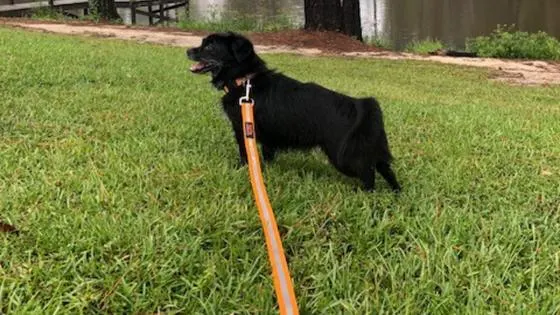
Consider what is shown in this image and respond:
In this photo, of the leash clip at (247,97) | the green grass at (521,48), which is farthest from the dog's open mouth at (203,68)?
the green grass at (521,48)

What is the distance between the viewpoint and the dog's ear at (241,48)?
138 inches

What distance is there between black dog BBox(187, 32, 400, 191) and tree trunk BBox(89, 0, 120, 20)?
1661 centimetres

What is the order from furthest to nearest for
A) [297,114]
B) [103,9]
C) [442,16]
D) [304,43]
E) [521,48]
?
1. [442,16]
2. [103,9]
3. [521,48]
4. [304,43]
5. [297,114]

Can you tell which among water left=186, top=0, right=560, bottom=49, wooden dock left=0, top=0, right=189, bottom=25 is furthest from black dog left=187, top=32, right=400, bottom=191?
wooden dock left=0, top=0, right=189, bottom=25

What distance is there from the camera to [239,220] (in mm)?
2609

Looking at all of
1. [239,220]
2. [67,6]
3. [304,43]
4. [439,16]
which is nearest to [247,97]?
[239,220]

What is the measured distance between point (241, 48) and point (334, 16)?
12.3m

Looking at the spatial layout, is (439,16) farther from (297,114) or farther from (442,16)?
(297,114)

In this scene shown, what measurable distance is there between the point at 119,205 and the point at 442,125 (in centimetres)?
350

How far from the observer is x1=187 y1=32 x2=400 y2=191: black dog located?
10.0 feet

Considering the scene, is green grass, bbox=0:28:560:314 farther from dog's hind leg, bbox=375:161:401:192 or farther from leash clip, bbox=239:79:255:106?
leash clip, bbox=239:79:255:106

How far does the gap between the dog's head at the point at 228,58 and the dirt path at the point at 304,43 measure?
9.18 metres

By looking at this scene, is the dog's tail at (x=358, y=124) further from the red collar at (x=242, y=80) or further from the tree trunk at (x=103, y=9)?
the tree trunk at (x=103, y=9)

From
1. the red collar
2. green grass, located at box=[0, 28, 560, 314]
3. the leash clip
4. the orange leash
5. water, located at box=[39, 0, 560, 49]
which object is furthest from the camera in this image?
water, located at box=[39, 0, 560, 49]
